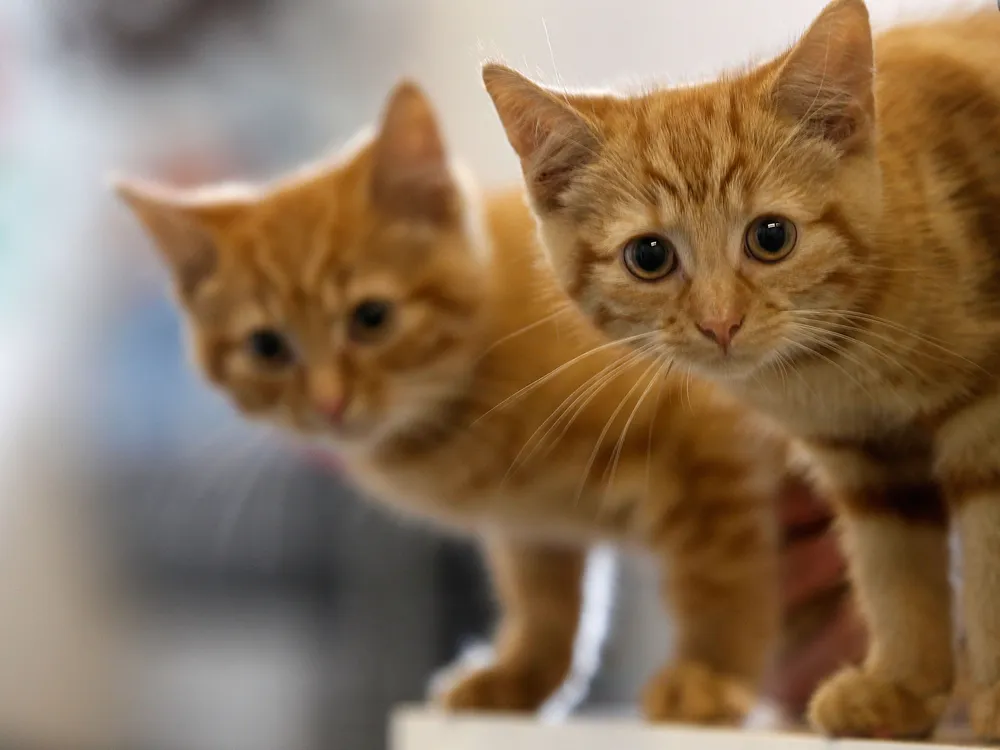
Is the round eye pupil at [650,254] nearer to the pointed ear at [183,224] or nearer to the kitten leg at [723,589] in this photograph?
the kitten leg at [723,589]

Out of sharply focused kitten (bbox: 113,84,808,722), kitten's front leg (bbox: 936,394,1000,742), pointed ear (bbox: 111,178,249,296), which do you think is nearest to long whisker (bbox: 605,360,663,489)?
sharply focused kitten (bbox: 113,84,808,722)

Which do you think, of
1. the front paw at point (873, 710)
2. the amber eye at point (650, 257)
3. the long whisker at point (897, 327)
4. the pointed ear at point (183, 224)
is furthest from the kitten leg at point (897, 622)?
the pointed ear at point (183, 224)

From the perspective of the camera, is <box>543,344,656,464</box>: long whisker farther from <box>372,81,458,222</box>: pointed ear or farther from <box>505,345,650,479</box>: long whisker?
<box>372,81,458,222</box>: pointed ear

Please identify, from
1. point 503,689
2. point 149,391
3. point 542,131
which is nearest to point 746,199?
point 542,131

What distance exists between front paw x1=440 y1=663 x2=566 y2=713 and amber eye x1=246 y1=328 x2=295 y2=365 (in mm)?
397

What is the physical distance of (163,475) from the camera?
208 centimetres

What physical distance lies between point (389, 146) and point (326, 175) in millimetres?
105

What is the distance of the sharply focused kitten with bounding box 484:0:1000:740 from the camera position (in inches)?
28.3

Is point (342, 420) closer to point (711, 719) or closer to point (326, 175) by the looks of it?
point (326, 175)

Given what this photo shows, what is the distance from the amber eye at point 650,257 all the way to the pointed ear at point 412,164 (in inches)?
19.3

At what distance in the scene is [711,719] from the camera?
0.98 metres

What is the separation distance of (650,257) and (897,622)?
0.32 m

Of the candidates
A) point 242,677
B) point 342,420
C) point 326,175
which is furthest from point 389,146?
point 242,677

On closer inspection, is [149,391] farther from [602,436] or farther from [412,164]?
[602,436]
